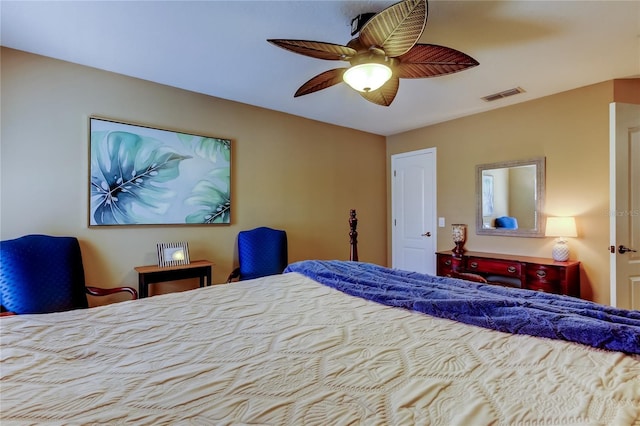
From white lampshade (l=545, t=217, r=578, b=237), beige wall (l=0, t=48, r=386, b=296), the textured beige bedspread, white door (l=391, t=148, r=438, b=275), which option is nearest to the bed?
the textured beige bedspread

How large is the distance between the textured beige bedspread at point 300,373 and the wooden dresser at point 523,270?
2328 millimetres

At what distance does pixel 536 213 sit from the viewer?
10.8 ft

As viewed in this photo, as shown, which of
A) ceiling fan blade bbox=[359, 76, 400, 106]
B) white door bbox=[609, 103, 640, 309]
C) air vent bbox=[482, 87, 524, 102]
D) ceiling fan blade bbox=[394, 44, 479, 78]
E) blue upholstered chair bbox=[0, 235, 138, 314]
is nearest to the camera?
ceiling fan blade bbox=[394, 44, 479, 78]

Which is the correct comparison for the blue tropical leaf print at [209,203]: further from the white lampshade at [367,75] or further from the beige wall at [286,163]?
the white lampshade at [367,75]

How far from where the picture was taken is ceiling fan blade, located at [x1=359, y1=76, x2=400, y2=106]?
2268 mm

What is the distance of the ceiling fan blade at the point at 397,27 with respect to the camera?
142cm

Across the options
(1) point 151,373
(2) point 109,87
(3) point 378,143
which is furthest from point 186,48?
(3) point 378,143

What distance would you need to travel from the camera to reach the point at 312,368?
2.95 ft

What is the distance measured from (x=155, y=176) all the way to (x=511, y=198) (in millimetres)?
3817

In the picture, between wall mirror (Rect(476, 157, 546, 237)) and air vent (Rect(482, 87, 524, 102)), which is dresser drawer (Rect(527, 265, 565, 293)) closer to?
wall mirror (Rect(476, 157, 546, 237))

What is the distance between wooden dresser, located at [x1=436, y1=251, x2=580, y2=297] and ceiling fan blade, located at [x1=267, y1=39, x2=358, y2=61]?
2661 mm

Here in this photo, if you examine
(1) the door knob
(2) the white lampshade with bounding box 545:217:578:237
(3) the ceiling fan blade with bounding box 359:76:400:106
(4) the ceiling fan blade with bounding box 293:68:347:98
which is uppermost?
(4) the ceiling fan blade with bounding box 293:68:347:98

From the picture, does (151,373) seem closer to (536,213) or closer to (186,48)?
(186,48)

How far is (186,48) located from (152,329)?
2.04m
